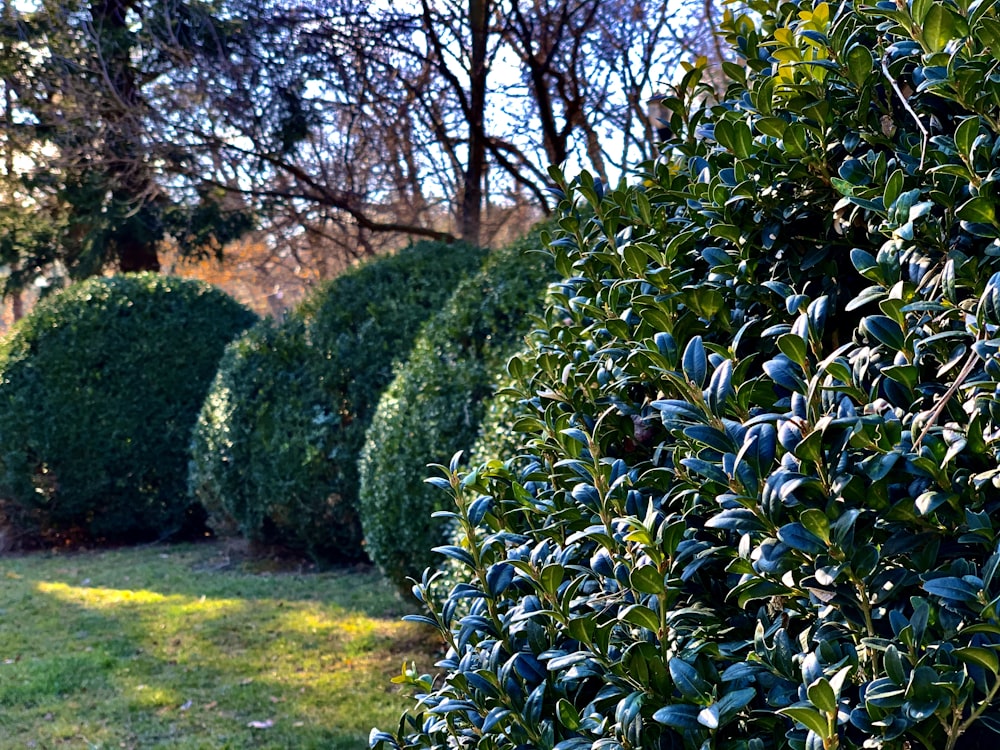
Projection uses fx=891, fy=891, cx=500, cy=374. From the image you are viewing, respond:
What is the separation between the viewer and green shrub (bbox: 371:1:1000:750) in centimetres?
108

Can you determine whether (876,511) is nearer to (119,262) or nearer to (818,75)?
(818,75)

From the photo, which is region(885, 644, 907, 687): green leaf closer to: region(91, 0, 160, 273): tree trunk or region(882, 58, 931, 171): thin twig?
region(882, 58, 931, 171): thin twig

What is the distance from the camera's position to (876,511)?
1.11 m

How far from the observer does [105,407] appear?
937 centimetres

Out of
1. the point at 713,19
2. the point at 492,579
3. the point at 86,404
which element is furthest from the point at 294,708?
the point at 713,19

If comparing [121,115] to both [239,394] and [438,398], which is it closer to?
[239,394]

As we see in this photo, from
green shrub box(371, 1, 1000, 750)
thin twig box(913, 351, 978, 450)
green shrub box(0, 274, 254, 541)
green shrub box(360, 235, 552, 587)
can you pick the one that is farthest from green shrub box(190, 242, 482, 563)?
thin twig box(913, 351, 978, 450)

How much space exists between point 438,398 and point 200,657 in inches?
86.7

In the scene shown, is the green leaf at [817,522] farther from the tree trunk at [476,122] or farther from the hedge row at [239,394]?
the tree trunk at [476,122]

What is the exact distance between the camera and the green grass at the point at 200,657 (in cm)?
431

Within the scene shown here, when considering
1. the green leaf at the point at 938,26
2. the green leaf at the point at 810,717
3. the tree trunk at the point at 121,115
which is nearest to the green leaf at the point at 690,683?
the green leaf at the point at 810,717

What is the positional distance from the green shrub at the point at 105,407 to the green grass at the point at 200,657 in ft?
4.55

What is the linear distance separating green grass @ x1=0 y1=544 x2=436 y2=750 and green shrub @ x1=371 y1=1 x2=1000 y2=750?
118 inches

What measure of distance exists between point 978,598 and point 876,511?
15cm
